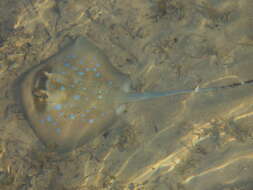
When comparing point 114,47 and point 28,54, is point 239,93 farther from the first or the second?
point 28,54

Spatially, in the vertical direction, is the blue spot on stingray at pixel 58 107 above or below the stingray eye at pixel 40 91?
below

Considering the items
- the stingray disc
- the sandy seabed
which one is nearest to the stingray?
the stingray disc

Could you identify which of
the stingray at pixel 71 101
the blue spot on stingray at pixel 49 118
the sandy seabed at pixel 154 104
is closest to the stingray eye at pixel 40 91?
the stingray at pixel 71 101

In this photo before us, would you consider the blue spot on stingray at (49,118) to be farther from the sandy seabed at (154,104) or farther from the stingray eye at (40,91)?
the sandy seabed at (154,104)

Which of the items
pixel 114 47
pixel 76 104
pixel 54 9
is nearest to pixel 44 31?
pixel 54 9

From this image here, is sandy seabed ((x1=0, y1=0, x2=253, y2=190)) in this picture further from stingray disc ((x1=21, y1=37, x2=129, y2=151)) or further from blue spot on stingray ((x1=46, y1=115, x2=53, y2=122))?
blue spot on stingray ((x1=46, y1=115, x2=53, y2=122))
